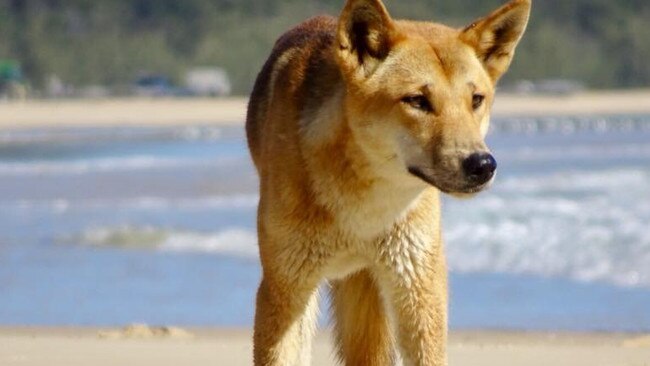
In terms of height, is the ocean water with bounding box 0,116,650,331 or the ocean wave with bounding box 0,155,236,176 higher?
the ocean water with bounding box 0,116,650,331

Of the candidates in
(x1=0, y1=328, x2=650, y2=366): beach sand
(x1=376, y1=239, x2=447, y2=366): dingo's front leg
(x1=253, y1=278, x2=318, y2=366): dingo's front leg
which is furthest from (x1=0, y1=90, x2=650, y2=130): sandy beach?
(x1=376, y1=239, x2=447, y2=366): dingo's front leg

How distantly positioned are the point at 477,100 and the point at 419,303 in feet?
2.63

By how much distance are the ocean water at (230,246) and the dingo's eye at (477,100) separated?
16.6 feet

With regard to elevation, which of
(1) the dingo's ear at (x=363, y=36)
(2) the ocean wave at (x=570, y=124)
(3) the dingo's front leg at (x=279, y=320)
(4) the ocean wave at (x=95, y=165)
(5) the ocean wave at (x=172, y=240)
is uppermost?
(1) the dingo's ear at (x=363, y=36)

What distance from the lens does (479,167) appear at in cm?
586

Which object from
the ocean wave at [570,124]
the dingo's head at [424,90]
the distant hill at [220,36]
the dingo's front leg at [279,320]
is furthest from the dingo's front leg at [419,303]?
the distant hill at [220,36]

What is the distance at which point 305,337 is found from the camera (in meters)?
6.68

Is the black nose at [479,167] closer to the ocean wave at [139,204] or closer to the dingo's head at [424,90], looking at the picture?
the dingo's head at [424,90]

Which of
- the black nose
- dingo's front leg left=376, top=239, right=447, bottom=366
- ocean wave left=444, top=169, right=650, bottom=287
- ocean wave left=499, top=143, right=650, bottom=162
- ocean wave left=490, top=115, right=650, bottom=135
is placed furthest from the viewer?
ocean wave left=490, top=115, right=650, bottom=135

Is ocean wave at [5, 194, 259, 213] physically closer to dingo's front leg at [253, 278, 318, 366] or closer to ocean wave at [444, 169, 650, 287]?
ocean wave at [444, 169, 650, 287]

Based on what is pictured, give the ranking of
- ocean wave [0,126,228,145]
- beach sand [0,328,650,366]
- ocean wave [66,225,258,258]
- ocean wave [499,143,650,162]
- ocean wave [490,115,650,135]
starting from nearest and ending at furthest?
1. beach sand [0,328,650,366]
2. ocean wave [66,225,258,258]
3. ocean wave [499,143,650,162]
4. ocean wave [0,126,228,145]
5. ocean wave [490,115,650,135]

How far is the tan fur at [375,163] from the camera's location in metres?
6.02

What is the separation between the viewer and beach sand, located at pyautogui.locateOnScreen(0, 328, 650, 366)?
8.91 metres

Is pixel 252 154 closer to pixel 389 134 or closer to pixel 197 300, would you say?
pixel 389 134
